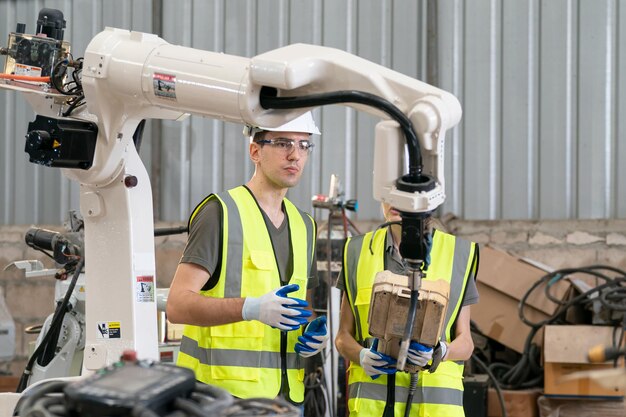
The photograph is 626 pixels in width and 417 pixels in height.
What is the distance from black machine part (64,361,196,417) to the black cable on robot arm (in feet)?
2.22

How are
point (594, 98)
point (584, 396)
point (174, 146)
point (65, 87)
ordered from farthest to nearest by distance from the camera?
1. point (174, 146)
2. point (594, 98)
3. point (584, 396)
4. point (65, 87)

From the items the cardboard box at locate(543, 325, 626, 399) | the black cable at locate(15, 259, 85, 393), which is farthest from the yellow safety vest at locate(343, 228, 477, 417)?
the cardboard box at locate(543, 325, 626, 399)

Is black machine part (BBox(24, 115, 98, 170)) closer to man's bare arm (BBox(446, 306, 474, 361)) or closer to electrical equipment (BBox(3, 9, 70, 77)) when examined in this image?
electrical equipment (BBox(3, 9, 70, 77))

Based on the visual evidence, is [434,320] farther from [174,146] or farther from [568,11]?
[174,146]

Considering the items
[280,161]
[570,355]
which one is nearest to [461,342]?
[280,161]

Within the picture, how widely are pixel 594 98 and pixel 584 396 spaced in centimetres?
185

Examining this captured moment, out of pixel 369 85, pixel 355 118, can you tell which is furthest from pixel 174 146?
pixel 369 85

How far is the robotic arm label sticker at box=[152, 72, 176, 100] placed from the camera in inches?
93.0

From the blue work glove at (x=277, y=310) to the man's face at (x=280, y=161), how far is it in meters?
0.52

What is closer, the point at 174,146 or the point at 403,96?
the point at 403,96

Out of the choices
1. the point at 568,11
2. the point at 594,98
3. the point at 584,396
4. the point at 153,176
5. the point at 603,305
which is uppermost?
the point at 568,11

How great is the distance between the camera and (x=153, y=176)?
676 centimetres

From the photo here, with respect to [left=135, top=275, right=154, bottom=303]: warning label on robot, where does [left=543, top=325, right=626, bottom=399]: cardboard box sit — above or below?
below

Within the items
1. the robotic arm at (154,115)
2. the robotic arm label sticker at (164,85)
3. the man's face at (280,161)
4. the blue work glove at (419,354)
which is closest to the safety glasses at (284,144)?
the man's face at (280,161)
